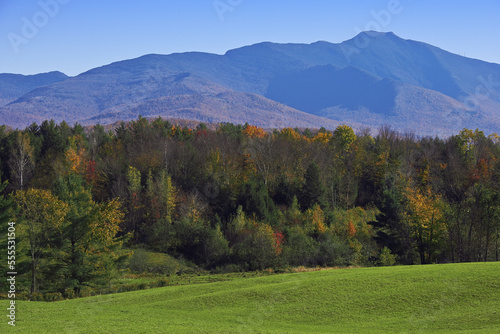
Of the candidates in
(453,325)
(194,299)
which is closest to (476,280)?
(453,325)

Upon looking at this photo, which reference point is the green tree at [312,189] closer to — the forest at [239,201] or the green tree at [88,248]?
the forest at [239,201]

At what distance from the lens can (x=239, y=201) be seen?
76875 mm

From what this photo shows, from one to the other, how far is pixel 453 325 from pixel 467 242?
3462 cm

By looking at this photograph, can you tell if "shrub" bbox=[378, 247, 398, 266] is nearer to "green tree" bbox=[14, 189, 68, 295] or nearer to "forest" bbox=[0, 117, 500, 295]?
"forest" bbox=[0, 117, 500, 295]

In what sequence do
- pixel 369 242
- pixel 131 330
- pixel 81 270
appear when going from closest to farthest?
1. pixel 131 330
2. pixel 81 270
3. pixel 369 242

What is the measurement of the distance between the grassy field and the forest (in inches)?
534

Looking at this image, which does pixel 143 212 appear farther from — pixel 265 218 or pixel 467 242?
pixel 467 242

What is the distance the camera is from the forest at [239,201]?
4797cm

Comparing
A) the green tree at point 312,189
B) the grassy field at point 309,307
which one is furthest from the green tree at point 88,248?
the green tree at point 312,189

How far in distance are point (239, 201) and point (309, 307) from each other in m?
46.2

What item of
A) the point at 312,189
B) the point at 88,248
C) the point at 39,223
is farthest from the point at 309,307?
the point at 312,189

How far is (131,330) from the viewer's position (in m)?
24.8

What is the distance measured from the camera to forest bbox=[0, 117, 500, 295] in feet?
157

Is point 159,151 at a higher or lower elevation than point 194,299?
higher
